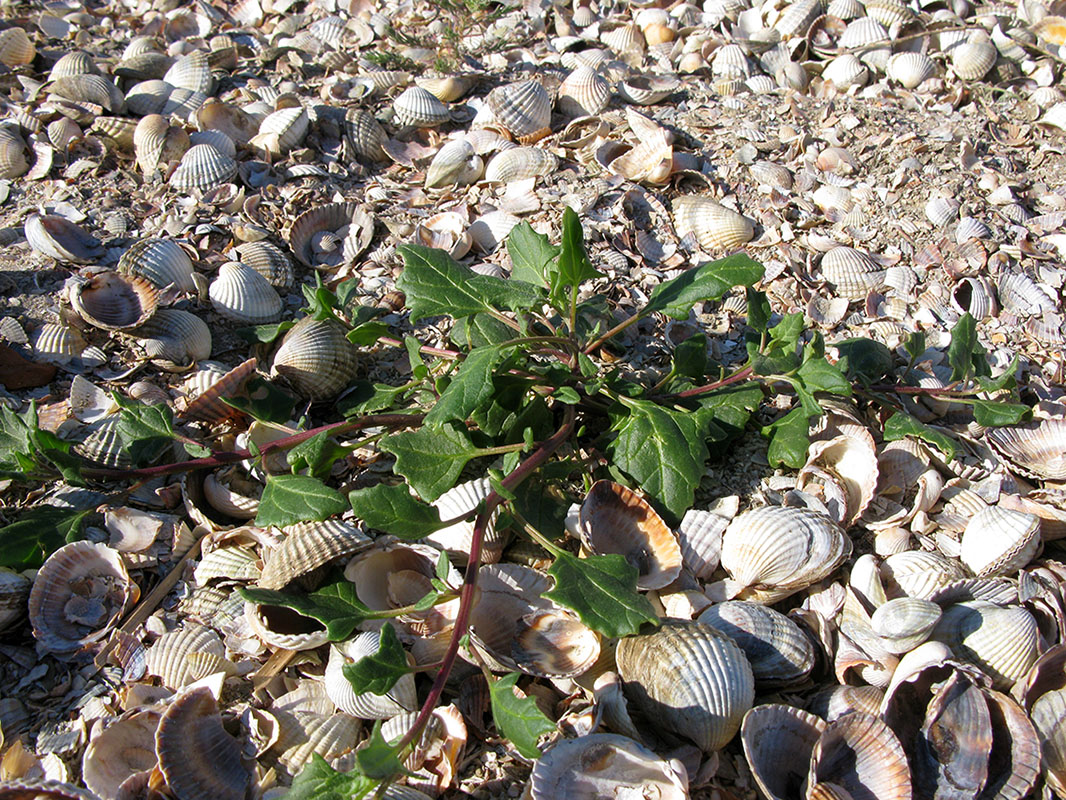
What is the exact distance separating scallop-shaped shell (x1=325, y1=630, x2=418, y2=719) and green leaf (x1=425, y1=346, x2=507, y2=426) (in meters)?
0.57

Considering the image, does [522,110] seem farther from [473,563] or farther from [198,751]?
[198,751]

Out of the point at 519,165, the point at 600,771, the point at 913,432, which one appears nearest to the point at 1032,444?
the point at 913,432

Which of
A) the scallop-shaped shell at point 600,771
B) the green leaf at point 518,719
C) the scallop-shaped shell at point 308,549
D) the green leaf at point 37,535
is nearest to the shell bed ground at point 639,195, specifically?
the green leaf at point 37,535

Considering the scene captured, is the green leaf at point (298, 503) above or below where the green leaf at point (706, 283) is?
below

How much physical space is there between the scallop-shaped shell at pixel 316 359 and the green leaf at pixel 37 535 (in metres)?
0.73

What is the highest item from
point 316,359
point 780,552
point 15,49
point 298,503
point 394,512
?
point 15,49

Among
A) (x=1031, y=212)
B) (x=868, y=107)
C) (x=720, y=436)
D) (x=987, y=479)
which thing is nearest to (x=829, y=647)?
(x=720, y=436)

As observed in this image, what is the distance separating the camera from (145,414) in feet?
7.22

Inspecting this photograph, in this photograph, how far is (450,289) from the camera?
86.5 inches

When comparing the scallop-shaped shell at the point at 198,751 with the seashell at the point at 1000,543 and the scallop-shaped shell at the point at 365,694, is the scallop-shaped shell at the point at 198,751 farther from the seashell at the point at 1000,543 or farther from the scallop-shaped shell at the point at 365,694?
the seashell at the point at 1000,543

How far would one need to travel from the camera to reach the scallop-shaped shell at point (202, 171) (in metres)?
3.45

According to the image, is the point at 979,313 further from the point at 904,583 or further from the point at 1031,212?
the point at 904,583

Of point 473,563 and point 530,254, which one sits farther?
point 530,254

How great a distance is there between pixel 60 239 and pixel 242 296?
33.1 inches
